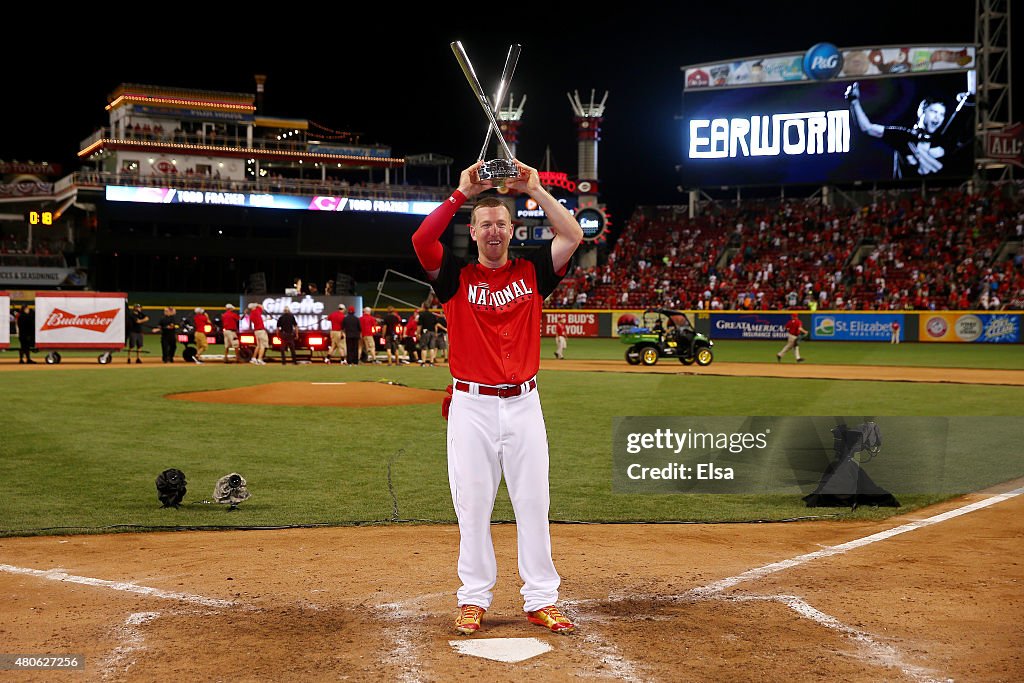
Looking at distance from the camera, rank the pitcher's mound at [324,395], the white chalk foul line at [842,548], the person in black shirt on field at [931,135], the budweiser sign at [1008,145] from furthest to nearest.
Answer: the person in black shirt on field at [931,135], the budweiser sign at [1008,145], the pitcher's mound at [324,395], the white chalk foul line at [842,548]

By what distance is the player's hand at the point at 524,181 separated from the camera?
464 cm

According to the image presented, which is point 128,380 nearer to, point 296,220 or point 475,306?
point 475,306

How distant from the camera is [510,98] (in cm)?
6631

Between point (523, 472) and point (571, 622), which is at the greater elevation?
point (523, 472)

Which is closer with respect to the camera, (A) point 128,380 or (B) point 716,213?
(A) point 128,380

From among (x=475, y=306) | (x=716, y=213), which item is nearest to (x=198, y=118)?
(x=716, y=213)

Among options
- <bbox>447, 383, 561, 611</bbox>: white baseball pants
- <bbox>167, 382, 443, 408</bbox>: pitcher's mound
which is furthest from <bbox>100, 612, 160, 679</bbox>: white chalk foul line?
<bbox>167, 382, 443, 408</bbox>: pitcher's mound

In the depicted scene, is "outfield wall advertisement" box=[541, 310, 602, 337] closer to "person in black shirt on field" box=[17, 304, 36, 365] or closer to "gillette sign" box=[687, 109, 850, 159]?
"gillette sign" box=[687, 109, 850, 159]

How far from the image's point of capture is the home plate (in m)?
4.52

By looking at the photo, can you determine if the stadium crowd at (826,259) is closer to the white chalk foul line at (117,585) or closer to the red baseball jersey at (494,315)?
the red baseball jersey at (494,315)

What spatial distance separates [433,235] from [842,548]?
3937 mm

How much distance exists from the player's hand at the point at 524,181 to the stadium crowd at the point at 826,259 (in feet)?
137

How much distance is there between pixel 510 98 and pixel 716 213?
56.4 feet

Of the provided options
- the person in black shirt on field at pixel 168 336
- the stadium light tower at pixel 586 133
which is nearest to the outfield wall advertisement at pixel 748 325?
the stadium light tower at pixel 586 133
